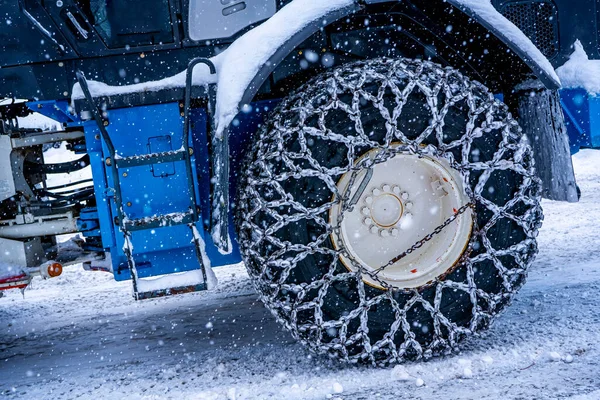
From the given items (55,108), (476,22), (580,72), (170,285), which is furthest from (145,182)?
(580,72)

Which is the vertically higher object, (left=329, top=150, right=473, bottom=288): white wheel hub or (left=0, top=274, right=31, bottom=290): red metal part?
(left=329, top=150, right=473, bottom=288): white wheel hub

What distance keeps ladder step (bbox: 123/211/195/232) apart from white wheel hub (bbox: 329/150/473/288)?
73 centimetres

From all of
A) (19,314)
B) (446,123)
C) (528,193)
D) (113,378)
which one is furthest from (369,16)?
(19,314)

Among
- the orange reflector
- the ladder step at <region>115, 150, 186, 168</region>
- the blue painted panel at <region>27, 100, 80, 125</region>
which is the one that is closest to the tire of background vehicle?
the ladder step at <region>115, 150, 186, 168</region>

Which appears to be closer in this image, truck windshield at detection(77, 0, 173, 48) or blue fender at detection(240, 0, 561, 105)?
blue fender at detection(240, 0, 561, 105)

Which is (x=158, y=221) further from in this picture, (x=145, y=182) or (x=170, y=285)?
(x=170, y=285)

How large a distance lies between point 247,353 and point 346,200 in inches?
41.3

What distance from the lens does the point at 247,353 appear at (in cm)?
300

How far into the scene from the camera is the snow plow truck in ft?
8.25

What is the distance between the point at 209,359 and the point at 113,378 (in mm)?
486

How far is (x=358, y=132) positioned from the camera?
2.52 m

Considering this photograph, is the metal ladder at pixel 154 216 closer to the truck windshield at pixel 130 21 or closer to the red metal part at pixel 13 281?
the truck windshield at pixel 130 21

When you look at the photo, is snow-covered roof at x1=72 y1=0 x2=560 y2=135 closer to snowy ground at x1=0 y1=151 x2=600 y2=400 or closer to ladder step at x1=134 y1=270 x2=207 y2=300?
ladder step at x1=134 y1=270 x2=207 y2=300

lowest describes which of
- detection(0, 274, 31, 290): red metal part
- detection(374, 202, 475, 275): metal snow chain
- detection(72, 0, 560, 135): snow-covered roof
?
detection(0, 274, 31, 290): red metal part
